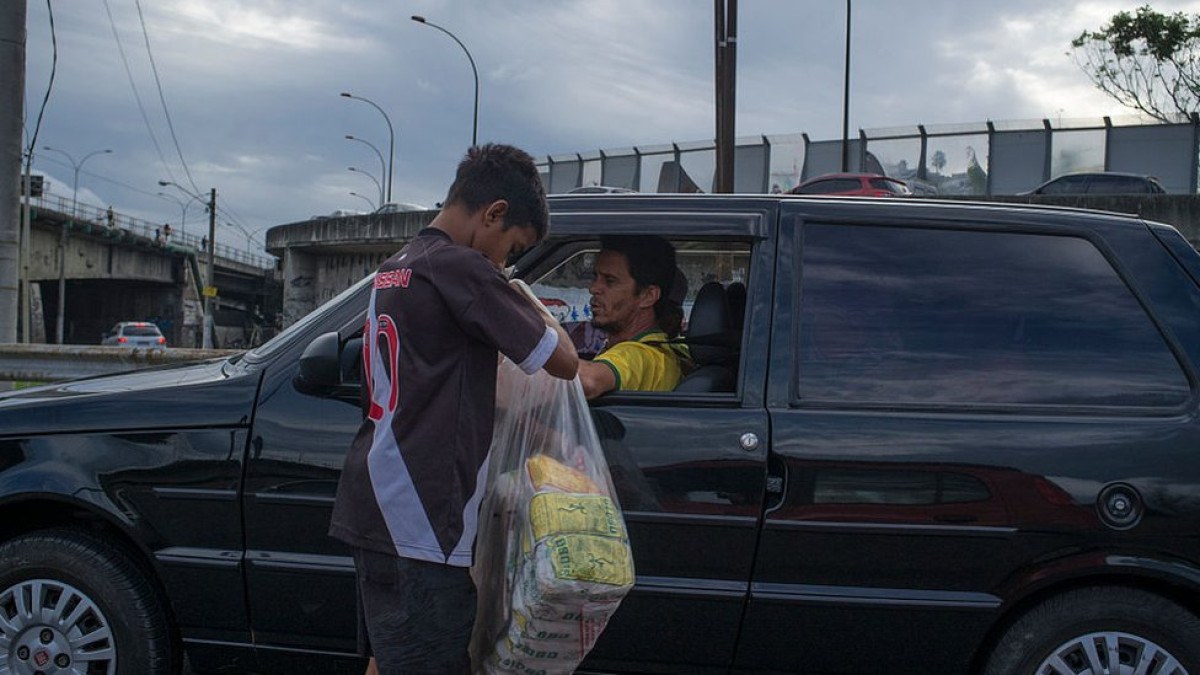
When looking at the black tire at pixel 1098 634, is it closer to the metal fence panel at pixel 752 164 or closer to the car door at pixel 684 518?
the car door at pixel 684 518

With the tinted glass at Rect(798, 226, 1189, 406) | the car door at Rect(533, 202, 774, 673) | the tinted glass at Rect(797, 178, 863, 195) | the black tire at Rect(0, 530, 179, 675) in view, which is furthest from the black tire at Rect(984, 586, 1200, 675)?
the tinted glass at Rect(797, 178, 863, 195)

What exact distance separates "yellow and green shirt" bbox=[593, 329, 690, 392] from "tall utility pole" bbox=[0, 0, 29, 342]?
6840mm

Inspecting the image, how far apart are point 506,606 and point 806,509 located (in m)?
0.96

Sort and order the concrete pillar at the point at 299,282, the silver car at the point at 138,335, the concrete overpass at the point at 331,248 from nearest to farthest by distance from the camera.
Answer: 1. the concrete overpass at the point at 331,248
2. the concrete pillar at the point at 299,282
3. the silver car at the point at 138,335

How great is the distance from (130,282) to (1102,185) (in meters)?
64.2

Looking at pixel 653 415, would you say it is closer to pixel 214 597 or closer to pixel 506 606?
pixel 506 606

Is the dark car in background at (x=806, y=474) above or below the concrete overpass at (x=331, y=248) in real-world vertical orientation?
→ below

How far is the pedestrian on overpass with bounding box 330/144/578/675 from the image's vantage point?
2.27 meters

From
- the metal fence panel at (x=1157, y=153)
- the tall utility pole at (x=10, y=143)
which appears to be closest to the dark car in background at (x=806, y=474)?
the tall utility pole at (x=10, y=143)

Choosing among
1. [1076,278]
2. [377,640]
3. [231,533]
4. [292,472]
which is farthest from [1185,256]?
[231,533]

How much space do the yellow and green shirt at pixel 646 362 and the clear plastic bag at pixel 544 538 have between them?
526 millimetres

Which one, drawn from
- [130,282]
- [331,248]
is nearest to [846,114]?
[331,248]

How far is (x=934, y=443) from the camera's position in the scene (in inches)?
117

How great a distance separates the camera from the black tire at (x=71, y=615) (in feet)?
10.4
